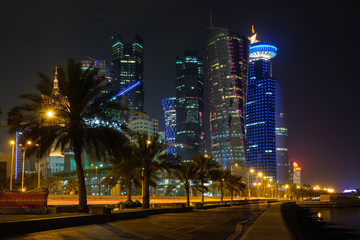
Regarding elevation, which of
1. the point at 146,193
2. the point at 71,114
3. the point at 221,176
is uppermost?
the point at 71,114

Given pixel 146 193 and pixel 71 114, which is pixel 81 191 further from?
pixel 146 193

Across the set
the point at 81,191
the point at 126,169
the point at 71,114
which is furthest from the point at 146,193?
the point at 71,114

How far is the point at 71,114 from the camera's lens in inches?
966

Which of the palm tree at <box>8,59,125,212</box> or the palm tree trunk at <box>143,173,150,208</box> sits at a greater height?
the palm tree at <box>8,59,125,212</box>

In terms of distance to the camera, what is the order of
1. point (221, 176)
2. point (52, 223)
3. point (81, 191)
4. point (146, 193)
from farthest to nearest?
point (221, 176) → point (146, 193) → point (81, 191) → point (52, 223)

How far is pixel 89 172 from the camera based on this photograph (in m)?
148

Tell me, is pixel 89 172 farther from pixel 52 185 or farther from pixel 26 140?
pixel 26 140

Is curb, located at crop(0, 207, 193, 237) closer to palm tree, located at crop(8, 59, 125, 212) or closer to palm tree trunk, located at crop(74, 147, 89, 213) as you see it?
palm tree trunk, located at crop(74, 147, 89, 213)

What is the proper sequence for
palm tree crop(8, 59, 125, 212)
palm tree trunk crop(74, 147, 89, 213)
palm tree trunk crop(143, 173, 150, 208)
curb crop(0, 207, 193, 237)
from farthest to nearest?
palm tree trunk crop(143, 173, 150, 208), palm tree trunk crop(74, 147, 89, 213), palm tree crop(8, 59, 125, 212), curb crop(0, 207, 193, 237)

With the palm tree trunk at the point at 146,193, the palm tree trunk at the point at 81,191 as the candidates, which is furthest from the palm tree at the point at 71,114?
the palm tree trunk at the point at 146,193

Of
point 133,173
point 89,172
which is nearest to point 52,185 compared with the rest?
point 89,172

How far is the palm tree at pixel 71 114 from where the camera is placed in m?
23.9

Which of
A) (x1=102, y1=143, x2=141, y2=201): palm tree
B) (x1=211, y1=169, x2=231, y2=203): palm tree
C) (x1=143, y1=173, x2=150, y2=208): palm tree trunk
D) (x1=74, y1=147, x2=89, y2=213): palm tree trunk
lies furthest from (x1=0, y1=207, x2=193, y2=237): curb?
(x1=211, y1=169, x2=231, y2=203): palm tree

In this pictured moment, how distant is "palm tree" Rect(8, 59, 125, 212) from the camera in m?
23.9
